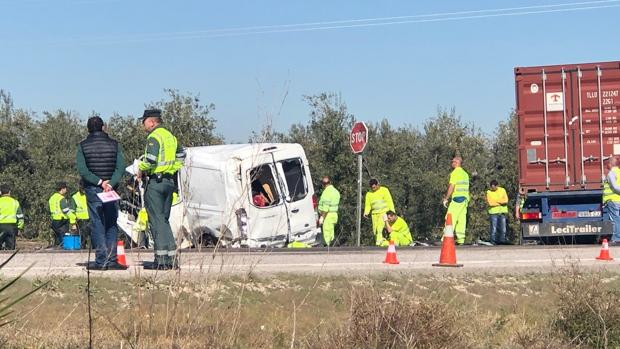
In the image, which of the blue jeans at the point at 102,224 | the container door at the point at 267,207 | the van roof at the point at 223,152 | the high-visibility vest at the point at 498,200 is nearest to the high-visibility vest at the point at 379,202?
the van roof at the point at 223,152

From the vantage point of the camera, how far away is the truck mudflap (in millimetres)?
17125

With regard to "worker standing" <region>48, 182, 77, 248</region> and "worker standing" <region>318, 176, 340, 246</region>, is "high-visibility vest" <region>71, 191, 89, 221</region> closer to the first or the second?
"worker standing" <region>48, 182, 77, 248</region>

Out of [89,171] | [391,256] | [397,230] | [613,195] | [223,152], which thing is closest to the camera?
[89,171]

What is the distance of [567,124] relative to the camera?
17500 millimetres

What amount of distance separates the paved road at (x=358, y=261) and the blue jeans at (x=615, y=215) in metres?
1.34

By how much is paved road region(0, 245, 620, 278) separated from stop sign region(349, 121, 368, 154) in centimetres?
386

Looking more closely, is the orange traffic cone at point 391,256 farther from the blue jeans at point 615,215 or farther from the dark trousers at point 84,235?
the blue jeans at point 615,215

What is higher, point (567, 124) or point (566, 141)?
point (567, 124)

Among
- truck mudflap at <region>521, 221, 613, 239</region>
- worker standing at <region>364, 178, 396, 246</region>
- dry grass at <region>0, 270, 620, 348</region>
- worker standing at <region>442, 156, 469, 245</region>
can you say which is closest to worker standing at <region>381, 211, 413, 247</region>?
worker standing at <region>364, 178, 396, 246</region>

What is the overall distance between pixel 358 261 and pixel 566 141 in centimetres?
670

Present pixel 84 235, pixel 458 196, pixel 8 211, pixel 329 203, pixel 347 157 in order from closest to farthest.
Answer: pixel 84 235, pixel 8 211, pixel 458 196, pixel 329 203, pixel 347 157

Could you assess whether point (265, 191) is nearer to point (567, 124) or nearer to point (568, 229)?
point (568, 229)

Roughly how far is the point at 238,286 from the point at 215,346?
6.86 feet

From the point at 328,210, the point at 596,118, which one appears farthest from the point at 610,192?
the point at 328,210
